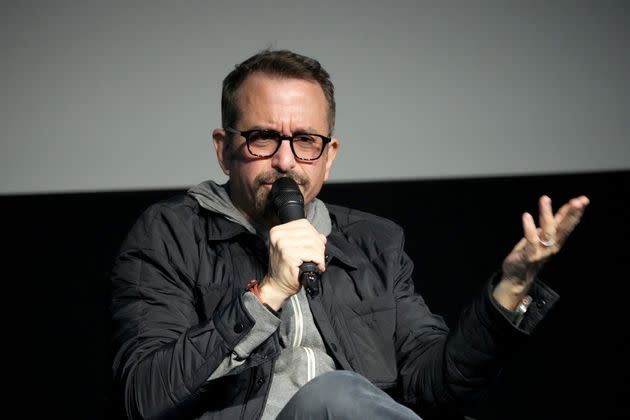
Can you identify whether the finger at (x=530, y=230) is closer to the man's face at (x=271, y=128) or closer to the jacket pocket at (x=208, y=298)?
the man's face at (x=271, y=128)

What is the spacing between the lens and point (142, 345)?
1.70 meters

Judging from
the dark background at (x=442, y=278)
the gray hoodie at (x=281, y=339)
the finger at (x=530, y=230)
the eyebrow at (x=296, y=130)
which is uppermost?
the eyebrow at (x=296, y=130)

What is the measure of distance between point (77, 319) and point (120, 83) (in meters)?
0.78

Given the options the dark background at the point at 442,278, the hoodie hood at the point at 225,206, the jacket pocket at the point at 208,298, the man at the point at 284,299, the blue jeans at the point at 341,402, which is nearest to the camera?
the blue jeans at the point at 341,402

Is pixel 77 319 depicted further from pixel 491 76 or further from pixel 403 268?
pixel 491 76

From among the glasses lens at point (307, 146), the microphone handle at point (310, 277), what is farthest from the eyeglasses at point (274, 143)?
the microphone handle at point (310, 277)

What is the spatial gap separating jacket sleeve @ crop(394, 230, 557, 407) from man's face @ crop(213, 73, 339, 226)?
357mm

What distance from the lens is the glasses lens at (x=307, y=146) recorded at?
6.20 feet

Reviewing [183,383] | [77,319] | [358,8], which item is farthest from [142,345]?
[358,8]

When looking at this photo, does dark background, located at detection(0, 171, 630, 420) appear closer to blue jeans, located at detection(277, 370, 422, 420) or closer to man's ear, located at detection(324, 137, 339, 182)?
man's ear, located at detection(324, 137, 339, 182)

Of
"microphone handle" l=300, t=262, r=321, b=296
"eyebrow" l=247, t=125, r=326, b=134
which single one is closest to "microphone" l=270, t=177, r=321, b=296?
"microphone handle" l=300, t=262, r=321, b=296

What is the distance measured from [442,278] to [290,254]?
5.36 feet

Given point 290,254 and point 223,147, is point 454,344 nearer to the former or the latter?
point 290,254

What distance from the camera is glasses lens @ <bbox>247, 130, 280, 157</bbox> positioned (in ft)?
6.13
